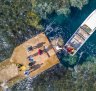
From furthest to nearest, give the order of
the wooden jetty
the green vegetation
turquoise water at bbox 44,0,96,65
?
turquoise water at bbox 44,0,96,65, the wooden jetty, the green vegetation

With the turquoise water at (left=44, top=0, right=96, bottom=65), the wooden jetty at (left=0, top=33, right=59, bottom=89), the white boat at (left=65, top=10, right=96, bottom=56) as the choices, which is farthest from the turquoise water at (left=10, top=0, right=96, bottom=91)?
the wooden jetty at (left=0, top=33, right=59, bottom=89)

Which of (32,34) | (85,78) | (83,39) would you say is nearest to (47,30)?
(32,34)

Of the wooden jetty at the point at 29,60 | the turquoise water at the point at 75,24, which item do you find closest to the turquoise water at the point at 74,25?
the turquoise water at the point at 75,24

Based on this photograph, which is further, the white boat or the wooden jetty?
the white boat

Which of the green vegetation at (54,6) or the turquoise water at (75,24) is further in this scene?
the turquoise water at (75,24)

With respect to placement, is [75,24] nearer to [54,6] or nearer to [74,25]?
[74,25]

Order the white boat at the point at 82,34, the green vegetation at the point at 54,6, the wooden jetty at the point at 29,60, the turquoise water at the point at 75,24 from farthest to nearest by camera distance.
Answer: the turquoise water at the point at 75,24 → the white boat at the point at 82,34 → the wooden jetty at the point at 29,60 → the green vegetation at the point at 54,6

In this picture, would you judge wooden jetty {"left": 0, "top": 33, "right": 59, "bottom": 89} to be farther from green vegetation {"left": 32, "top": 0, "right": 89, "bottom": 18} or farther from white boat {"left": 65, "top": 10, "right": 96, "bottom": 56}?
green vegetation {"left": 32, "top": 0, "right": 89, "bottom": 18}

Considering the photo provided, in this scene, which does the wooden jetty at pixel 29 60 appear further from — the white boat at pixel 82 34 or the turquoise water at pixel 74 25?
the white boat at pixel 82 34
